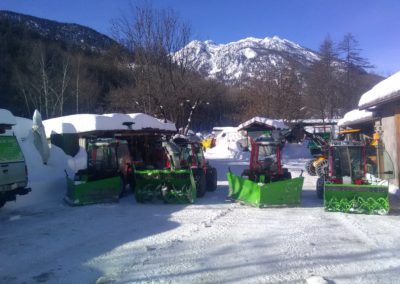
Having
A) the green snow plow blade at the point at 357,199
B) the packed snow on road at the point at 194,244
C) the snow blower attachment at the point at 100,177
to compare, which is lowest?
the packed snow on road at the point at 194,244

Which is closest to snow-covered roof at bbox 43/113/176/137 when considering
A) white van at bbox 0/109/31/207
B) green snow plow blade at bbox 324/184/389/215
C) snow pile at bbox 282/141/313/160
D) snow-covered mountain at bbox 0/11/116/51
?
white van at bbox 0/109/31/207

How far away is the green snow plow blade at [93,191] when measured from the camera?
12211mm

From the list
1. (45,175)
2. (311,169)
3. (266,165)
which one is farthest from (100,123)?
(266,165)

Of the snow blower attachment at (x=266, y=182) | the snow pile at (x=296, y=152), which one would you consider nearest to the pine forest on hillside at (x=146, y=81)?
the snow pile at (x=296, y=152)

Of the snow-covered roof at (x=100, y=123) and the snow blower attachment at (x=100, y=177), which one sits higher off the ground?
the snow-covered roof at (x=100, y=123)

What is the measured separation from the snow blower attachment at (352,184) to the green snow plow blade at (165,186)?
3.92 m

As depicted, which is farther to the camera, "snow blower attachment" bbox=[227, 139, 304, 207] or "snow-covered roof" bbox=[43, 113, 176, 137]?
"snow-covered roof" bbox=[43, 113, 176, 137]

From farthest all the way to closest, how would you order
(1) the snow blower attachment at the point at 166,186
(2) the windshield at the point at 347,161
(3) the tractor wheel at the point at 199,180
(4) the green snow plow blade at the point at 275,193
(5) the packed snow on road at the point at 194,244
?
(3) the tractor wheel at the point at 199,180 → (1) the snow blower attachment at the point at 166,186 → (2) the windshield at the point at 347,161 → (4) the green snow plow blade at the point at 275,193 → (5) the packed snow on road at the point at 194,244

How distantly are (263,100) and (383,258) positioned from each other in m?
37.8

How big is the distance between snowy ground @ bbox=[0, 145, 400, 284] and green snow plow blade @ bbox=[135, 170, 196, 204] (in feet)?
2.09

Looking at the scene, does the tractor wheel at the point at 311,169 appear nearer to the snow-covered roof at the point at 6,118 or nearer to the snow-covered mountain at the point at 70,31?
the snow-covered roof at the point at 6,118

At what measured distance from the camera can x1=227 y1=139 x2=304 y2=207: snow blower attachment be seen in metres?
11.7

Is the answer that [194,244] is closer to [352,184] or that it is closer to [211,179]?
[352,184]

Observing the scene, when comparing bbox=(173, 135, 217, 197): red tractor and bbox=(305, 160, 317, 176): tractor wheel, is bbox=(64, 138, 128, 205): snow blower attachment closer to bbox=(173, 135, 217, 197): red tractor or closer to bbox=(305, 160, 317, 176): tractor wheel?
bbox=(173, 135, 217, 197): red tractor
